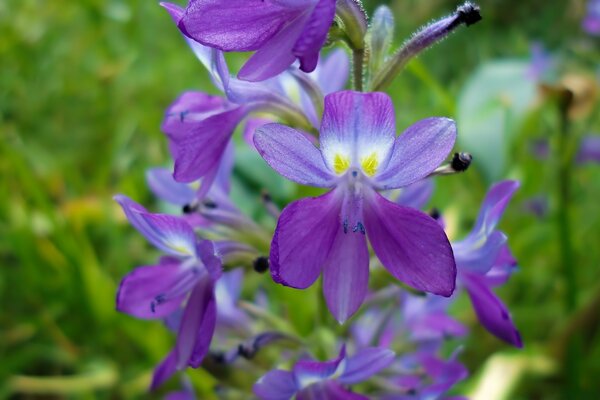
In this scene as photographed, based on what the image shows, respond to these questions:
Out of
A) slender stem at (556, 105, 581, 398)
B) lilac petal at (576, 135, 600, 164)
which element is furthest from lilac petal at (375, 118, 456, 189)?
lilac petal at (576, 135, 600, 164)

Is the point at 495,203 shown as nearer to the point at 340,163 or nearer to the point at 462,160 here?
the point at 462,160

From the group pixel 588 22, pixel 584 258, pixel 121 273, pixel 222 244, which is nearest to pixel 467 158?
pixel 222 244

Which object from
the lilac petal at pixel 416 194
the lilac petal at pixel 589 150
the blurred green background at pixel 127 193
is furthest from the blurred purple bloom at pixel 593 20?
the lilac petal at pixel 416 194

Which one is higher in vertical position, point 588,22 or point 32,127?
point 588,22

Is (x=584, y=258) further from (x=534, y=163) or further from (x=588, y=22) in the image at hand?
(x=588, y=22)

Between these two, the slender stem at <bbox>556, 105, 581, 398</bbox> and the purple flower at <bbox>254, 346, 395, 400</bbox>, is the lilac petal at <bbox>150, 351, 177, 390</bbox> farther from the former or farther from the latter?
the slender stem at <bbox>556, 105, 581, 398</bbox>
